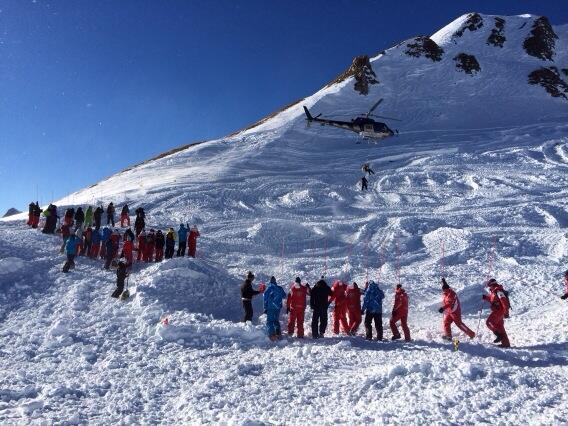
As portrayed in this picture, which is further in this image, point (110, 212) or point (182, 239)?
point (110, 212)

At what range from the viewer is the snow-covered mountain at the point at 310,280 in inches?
296

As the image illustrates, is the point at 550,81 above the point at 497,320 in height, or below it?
above

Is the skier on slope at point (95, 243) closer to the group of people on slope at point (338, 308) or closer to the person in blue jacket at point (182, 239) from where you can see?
the person in blue jacket at point (182, 239)

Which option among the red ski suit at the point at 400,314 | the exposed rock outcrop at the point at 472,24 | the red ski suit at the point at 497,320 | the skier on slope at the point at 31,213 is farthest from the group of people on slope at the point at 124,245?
the exposed rock outcrop at the point at 472,24

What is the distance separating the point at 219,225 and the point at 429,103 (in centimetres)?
3556

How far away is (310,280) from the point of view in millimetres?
16812

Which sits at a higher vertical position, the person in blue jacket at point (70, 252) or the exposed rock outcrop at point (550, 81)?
the exposed rock outcrop at point (550, 81)

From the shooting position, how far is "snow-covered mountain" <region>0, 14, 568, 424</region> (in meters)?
7.52

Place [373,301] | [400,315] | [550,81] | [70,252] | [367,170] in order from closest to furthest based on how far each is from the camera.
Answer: [400,315], [373,301], [70,252], [367,170], [550,81]

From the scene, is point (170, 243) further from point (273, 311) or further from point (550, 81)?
point (550, 81)

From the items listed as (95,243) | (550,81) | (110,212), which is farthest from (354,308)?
(550,81)

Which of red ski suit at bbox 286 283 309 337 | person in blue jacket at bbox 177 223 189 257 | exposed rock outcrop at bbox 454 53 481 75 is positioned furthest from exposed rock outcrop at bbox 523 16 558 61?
red ski suit at bbox 286 283 309 337

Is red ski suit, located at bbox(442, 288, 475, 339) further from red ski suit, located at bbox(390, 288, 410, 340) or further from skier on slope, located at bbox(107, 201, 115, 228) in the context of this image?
skier on slope, located at bbox(107, 201, 115, 228)

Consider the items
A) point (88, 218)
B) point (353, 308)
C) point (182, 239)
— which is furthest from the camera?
point (88, 218)
